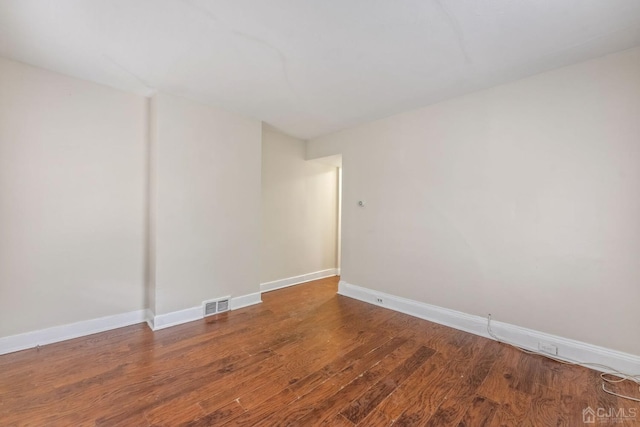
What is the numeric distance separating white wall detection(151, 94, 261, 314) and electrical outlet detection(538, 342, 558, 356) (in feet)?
9.81

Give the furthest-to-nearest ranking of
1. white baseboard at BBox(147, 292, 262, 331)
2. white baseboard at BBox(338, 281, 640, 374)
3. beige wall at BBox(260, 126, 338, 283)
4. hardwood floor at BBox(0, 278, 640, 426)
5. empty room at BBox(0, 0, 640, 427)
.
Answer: beige wall at BBox(260, 126, 338, 283)
white baseboard at BBox(147, 292, 262, 331)
white baseboard at BBox(338, 281, 640, 374)
empty room at BBox(0, 0, 640, 427)
hardwood floor at BBox(0, 278, 640, 426)

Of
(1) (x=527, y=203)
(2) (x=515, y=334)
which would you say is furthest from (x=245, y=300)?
(1) (x=527, y=203)

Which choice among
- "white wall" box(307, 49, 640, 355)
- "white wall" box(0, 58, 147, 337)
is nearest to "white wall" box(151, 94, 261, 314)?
"white wall" box(0, 58, 147, 337)

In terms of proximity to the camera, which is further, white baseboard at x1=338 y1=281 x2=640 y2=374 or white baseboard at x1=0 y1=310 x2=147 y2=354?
white baseboard at x1=0 y1=310 x2=147 y2=354

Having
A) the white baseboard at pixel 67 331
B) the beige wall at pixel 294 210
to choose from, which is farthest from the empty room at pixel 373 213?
the beige wall at pixel 294 210

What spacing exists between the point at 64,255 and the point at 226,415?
7.01 feet

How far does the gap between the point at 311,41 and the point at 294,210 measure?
270 centimetres

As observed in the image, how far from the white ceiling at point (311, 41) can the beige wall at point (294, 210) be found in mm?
1452

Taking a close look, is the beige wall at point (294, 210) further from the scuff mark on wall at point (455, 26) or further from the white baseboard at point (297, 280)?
the scuff mark on wall at point (455, 26)

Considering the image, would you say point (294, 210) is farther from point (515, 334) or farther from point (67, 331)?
point (515, 334)

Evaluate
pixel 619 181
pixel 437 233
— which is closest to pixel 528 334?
pixel 437 233

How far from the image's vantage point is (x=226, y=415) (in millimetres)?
1510

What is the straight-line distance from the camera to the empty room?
64.2 inches

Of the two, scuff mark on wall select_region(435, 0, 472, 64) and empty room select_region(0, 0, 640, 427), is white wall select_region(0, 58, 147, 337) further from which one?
scuff mark on wall select_region(435, 0, 472, 64)
